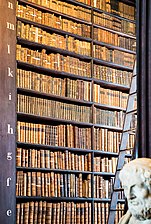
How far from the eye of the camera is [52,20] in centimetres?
542

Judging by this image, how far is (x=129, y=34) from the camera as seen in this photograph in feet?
20.0

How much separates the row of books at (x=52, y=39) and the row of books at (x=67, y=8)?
230 mm

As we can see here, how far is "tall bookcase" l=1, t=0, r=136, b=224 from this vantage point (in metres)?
5.09

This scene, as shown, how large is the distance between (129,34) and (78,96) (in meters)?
1.01

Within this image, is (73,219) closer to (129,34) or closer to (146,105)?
(129,34)

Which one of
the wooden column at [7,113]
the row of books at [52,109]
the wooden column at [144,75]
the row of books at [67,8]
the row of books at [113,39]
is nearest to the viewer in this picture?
the wooden column at [144,75]

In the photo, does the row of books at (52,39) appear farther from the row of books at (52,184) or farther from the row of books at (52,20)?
the row of books at (52,184)

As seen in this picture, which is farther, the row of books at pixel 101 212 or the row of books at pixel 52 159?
the row of books at pixel 101 212

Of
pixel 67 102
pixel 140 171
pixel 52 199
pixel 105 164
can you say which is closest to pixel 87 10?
pixel 67 102

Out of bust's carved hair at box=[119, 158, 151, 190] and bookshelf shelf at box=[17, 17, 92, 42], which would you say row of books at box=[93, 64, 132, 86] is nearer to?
bookshelf shelf at box=[17, 17, 92, 42]

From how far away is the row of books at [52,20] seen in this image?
5.20 m

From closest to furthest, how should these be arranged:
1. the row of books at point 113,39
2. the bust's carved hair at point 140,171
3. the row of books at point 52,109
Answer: the bust's carved hair at point 140,171
the row of books at point 52,109
the row of books at point 113,39

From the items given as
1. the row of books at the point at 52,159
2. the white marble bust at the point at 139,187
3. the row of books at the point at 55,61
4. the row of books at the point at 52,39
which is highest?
the row of books at the point at 52,39

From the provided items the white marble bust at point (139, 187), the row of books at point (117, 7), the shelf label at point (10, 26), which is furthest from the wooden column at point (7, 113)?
the white marble bust at point (139, 187)
